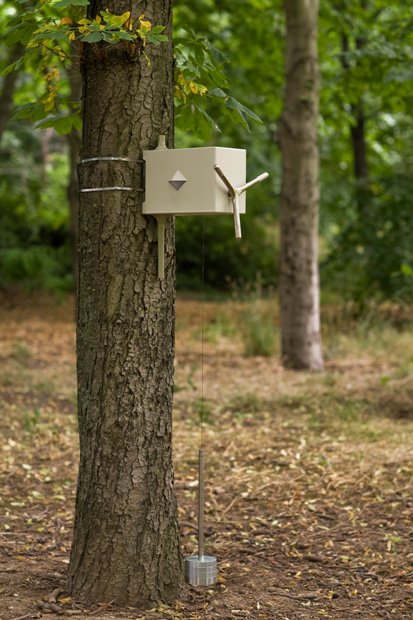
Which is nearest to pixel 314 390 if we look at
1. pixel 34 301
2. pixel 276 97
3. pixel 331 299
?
pixel 331 299

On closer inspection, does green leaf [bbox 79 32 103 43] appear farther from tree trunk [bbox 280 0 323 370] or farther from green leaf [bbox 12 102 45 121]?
tree trunk [bbox 280 0 323 370]

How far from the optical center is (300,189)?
31.2 ft

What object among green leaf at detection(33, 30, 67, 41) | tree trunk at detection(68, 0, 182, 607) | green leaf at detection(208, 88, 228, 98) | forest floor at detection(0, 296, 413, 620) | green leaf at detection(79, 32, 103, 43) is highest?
green leaf at detection(33, 30, 67, 41)

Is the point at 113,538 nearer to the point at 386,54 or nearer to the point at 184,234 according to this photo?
the point at 386,54

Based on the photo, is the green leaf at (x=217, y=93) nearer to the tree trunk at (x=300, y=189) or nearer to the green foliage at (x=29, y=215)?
the tree trunk at (x=300, y=189)

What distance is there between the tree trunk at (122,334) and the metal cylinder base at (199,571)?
0.82 ft

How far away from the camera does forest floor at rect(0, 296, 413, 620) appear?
12.6ft

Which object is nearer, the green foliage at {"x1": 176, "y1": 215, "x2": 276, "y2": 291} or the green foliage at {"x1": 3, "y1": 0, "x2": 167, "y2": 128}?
the green foliage at {"x1": 3, "y1": 0, "x2": 167, "y2": 128}

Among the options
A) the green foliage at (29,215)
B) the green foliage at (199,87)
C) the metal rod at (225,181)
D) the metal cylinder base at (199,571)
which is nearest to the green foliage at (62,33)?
the green foliage at (199,87)

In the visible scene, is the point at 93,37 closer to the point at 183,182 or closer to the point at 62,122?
the point at 183,182

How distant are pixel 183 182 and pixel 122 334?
2.07 ft

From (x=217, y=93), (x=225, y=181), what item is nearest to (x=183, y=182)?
(x=225, y=181)

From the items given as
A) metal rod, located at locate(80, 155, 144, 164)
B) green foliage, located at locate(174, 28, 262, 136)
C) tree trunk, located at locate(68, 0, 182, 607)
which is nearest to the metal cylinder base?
tree trunk, located at locate(68, 0, 182, 607)

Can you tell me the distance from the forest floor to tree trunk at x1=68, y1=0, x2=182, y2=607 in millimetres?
239
